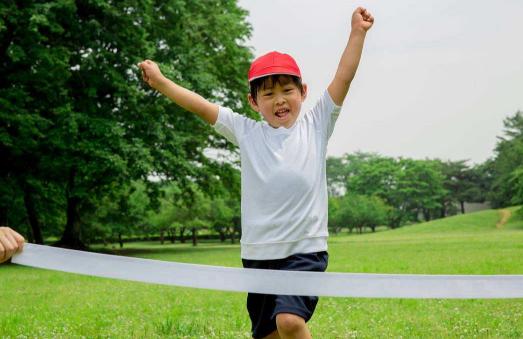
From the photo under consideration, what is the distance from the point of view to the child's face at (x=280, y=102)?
3.60 meters

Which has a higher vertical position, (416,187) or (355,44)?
(416,187)

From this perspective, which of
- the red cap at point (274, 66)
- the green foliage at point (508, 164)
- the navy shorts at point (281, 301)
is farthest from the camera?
the green foliage at point (508, 164)

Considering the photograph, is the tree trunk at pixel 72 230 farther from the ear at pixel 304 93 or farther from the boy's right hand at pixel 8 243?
the boy's right hand at pixel 8 243

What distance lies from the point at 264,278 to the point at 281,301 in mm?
536

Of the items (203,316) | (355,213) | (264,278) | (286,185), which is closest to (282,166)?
(286,185)

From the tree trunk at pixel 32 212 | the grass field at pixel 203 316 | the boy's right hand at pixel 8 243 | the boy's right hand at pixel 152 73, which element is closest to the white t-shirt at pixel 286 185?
the boy's right hand at pixel 152 73

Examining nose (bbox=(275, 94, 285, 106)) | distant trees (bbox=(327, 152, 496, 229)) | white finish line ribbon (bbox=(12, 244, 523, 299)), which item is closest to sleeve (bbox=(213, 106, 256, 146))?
nose (bbox=(275, 94, 285, 106))

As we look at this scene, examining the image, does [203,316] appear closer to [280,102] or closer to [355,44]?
[280,102]

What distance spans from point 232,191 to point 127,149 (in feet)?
34.0

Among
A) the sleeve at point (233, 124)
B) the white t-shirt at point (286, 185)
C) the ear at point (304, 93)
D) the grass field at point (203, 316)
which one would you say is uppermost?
the ear at point (304, 93)

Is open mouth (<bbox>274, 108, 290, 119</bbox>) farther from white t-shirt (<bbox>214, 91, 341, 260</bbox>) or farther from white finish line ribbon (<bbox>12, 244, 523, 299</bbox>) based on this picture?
white finish line ribbon (<bbox>12, 244, 523, 299</bbox>)

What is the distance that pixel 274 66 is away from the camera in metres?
3.53

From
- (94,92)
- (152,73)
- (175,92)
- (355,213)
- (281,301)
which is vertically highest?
(94,92)

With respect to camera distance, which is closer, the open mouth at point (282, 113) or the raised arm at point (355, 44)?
the raised arm at point (355, 44)
